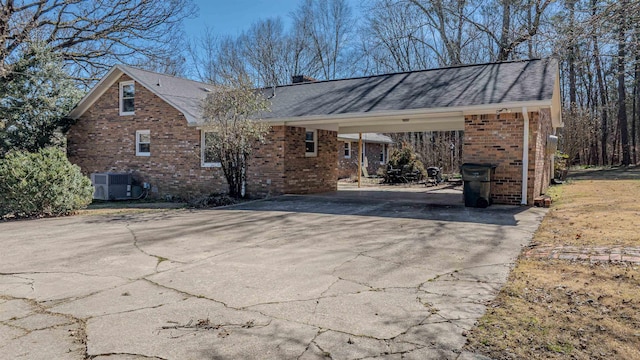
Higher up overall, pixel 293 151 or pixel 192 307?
pixel 293 151

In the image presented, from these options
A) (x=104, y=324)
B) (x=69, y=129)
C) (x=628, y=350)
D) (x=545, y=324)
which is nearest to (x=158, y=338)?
(x=104, y=324)

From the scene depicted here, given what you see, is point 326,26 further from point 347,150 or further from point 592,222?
point 592,222

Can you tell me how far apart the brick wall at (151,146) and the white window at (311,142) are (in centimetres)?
321

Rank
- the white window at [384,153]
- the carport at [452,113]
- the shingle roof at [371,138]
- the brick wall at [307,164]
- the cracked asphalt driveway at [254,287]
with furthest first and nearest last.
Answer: the white window at [384,153] < the shingle roof at [371,138] < the brick wall at [307,164] < the carport at [452,113] < the cracked asphalt driveway at [254,287]

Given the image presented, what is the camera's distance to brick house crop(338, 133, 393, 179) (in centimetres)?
2445

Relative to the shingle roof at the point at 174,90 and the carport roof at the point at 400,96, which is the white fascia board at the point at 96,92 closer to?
the carport roof at the point at 400,96

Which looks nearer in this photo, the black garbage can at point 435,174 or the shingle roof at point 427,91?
the shingle roof at point 427,91

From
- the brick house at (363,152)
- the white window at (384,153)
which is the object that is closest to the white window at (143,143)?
the brick house at (363,152)

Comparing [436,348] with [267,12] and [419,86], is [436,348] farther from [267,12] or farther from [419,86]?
[267,12]

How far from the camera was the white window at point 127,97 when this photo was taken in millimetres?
16234

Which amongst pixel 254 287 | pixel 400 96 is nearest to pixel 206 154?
pixel 400 96

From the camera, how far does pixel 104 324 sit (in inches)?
132

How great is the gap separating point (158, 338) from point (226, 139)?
9.56 metres

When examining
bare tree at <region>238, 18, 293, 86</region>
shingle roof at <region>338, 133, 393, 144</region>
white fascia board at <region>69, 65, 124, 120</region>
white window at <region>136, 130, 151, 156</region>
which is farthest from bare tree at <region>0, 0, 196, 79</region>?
bare tree at <region>238, 18, 293, 86</region>
